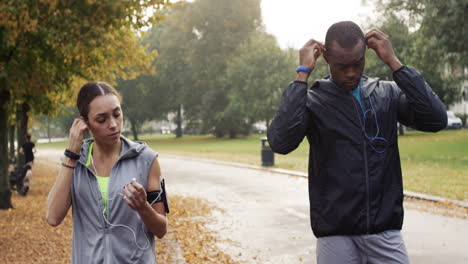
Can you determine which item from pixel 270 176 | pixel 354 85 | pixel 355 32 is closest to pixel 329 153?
pixel 354 85

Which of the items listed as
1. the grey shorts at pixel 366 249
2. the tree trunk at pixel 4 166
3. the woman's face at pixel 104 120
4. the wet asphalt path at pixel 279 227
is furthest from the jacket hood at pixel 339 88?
the tree trunk at pixel 4 166

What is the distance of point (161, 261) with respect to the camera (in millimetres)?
6930

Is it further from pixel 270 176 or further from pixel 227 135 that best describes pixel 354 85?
pixel 227 135

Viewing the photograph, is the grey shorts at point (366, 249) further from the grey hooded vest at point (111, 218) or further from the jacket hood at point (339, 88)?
the grey hooded vest at point (111, 218)

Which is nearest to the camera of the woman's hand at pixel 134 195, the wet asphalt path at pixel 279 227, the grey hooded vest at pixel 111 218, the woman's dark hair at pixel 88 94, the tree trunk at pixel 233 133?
the woman's hand at pixel 134 195

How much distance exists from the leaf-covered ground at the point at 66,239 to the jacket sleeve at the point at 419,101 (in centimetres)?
447

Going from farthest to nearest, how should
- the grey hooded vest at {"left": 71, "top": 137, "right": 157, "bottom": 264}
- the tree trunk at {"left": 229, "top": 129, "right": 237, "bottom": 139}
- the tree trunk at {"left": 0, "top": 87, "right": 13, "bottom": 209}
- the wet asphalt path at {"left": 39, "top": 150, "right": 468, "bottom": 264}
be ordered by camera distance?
the tree trunk at {"left": 229, "top": 129, "right": 237, "bottom": 139}
the tree trunk at {"left": 0, "top": 87, "right": 13, "bottom": 209}
the wet asphalt path at {"left": 39, "top": 150, "right": 468, "bottom": 264}
the grey hooded vest at {"left": 71, "top": 137, "right": 157, "bottom": 264}

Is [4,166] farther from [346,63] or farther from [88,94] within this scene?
[346,63]

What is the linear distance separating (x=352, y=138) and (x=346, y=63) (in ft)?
1.23

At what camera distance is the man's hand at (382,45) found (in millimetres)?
2760

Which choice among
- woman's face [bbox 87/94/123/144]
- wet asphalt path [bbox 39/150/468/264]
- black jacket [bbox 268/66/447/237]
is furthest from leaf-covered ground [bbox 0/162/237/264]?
woman's face [bbox 87/94/123/144]

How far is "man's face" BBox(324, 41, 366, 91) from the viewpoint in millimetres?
2637

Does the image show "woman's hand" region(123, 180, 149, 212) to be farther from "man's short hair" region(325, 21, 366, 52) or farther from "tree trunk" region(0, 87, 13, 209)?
"tree trunk" region(0, 87, 13, 209)

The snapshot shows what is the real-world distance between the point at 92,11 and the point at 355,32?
776cm
